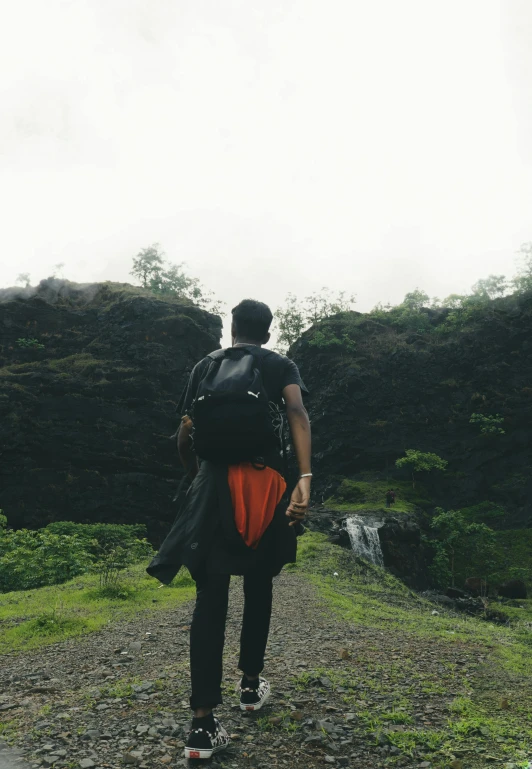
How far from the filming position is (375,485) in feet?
113

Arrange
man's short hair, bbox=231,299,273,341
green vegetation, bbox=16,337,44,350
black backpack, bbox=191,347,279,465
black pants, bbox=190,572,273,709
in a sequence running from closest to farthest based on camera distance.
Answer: black pants, bbox=190,572,273,709, black backpack, bbox=191,347,279,465, man's short hair, bbox=231,299,273,341, green vegetation, bbox=16,337,44,350

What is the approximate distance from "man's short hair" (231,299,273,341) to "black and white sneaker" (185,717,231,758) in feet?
6.61

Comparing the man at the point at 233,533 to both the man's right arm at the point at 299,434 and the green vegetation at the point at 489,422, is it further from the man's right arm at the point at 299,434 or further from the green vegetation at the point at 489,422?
the green vegetation at the point at 489,422

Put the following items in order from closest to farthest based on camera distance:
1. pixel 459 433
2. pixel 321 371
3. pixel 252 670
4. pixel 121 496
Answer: pixel 252 670 → pixel 121 496 → pixel 459 433 → pixel 321 371

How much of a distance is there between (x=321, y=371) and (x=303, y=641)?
127ft

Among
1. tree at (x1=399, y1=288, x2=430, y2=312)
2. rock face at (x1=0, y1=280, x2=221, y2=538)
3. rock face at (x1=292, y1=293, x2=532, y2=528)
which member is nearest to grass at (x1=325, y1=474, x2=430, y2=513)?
rock face at (x1=292, y1=293, x2=532, y2=528)

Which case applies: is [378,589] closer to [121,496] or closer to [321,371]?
[121,496]

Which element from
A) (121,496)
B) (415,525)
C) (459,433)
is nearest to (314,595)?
(415,525)

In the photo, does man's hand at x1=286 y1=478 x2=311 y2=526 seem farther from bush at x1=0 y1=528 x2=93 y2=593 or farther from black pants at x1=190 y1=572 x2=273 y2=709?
bush at x1=0 y1=528 x2=93 y2=593

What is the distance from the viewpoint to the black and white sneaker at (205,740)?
2.33 metres

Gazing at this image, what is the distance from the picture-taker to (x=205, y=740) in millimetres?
2357

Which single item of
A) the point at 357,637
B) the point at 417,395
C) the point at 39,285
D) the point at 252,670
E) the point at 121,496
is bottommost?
the point at 121,496

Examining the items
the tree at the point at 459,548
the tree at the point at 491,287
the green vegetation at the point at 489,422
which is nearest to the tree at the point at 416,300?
the tree at the point at 491,287

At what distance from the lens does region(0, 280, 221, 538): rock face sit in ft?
87.7
